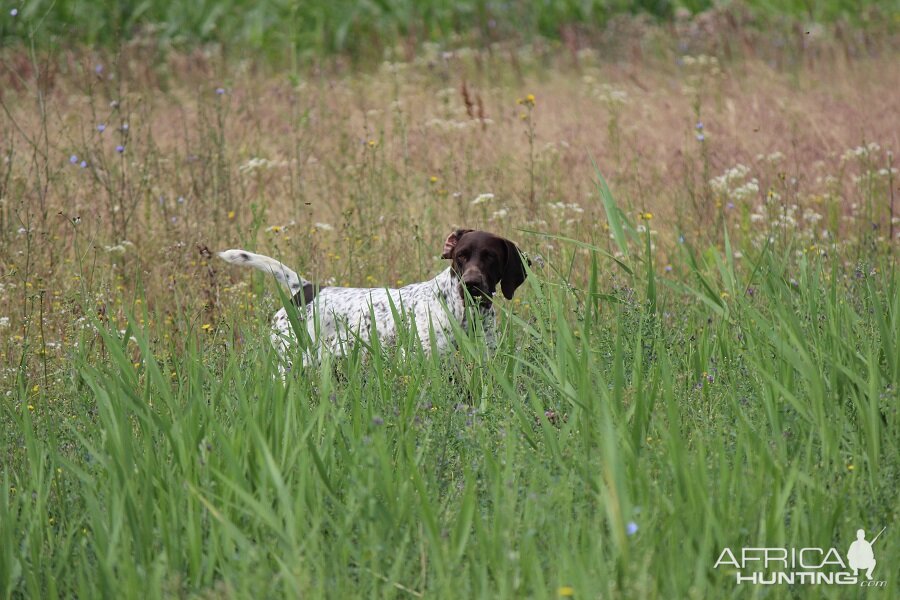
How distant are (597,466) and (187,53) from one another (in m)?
9.84

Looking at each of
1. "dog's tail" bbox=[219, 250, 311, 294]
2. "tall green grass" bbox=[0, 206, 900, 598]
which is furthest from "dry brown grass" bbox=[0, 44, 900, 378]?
"tall green grass" bbox=[0, 206, 900, 598]

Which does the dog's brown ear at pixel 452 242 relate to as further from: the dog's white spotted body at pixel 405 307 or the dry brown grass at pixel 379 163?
the dry brown grass at pixel 379 163

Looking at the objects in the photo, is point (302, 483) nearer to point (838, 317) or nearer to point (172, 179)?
point (838, 317)

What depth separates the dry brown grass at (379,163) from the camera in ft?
19.8

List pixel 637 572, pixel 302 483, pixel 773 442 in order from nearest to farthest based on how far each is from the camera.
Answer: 1. pixel 637 572
2. pixel 302 483
3. pixel 773 442

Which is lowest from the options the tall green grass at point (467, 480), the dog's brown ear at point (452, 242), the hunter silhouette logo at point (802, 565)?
the hunter silhouette logo at point (802, 565)

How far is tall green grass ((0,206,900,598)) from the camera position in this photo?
2627 millimetres

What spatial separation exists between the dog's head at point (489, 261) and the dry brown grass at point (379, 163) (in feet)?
1.10

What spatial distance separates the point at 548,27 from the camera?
1341cm

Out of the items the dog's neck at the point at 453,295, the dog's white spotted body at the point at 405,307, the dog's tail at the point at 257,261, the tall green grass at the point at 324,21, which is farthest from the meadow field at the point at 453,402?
the tall green grass at the point at 324,21

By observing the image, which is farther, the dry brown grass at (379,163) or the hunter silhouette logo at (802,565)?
the dry brown grass at (379,163)

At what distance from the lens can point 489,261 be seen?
5.02 m

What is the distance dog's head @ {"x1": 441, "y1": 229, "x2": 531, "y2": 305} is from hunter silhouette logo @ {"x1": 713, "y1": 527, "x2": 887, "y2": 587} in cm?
235

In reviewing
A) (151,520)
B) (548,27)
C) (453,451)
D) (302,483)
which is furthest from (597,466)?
(548,27)
